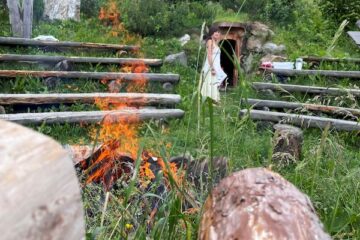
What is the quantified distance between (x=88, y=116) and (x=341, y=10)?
7.54 metres

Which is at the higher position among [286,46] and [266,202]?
[266,202]

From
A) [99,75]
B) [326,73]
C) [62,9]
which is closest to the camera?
[99,75]

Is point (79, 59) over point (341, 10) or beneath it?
beneath

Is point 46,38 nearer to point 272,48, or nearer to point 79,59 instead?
point 79,59

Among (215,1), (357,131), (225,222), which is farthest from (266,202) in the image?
(215,1)

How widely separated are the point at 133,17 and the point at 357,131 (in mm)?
5528

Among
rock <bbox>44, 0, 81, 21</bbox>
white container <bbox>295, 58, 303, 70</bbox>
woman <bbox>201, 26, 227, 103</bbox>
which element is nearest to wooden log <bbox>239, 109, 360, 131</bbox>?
woman <bbox>201, 26, 227, 103</bbox>

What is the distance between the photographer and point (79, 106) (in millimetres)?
7715

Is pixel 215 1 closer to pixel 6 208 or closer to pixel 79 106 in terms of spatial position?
pixel 79 106

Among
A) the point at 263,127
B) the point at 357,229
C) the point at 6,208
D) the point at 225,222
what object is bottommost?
the point at 263,127

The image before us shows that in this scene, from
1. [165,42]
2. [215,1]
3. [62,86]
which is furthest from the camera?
[215,1]

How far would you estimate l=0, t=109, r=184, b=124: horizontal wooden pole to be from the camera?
265 inches

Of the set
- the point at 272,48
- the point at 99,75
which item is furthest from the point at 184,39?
the point at 99,75

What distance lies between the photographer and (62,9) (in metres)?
11.8
